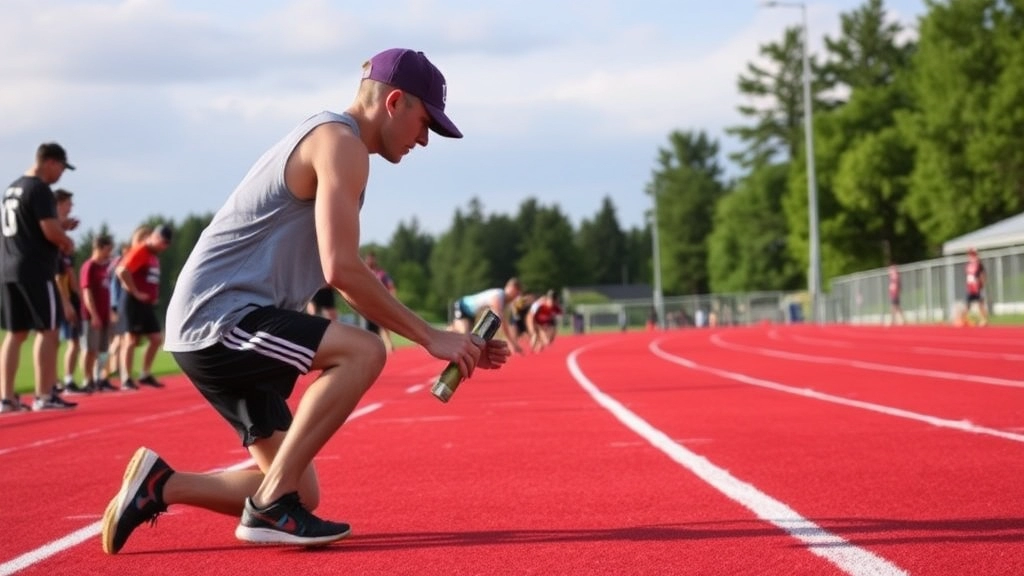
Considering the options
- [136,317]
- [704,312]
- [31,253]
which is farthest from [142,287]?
[704,312]

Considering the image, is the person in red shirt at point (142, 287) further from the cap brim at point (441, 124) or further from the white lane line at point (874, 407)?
the cap brim at point (441, 124)

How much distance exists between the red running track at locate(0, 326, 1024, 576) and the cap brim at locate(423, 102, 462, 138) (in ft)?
4.58

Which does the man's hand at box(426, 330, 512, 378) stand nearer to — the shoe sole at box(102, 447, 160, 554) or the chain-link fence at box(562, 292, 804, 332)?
the shoe sole at box(102, 447, 160, 554)

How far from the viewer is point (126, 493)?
4.81 meters

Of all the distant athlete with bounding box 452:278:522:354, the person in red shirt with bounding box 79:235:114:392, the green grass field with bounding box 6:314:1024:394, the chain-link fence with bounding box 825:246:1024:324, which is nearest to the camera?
the person in red shirt with bounding box 79:235:114:392

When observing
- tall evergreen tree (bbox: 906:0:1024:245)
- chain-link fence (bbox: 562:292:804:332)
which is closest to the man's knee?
tall evergreen tree (bbox: 906:0:1024:245)

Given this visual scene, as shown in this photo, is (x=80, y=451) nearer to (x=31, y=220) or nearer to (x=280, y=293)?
(x=31, y=220)

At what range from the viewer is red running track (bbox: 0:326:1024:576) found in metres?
4.55

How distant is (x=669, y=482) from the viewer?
6.42m

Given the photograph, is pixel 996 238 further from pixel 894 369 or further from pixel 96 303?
pixel 96 303

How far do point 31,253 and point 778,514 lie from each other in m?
8.10

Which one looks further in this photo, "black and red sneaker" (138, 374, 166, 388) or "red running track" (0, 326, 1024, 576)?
"black and red sneaker" (138, 374, 166, 388)

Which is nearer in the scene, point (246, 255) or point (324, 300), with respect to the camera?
point (246, 255)

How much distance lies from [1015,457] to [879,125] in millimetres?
75129
